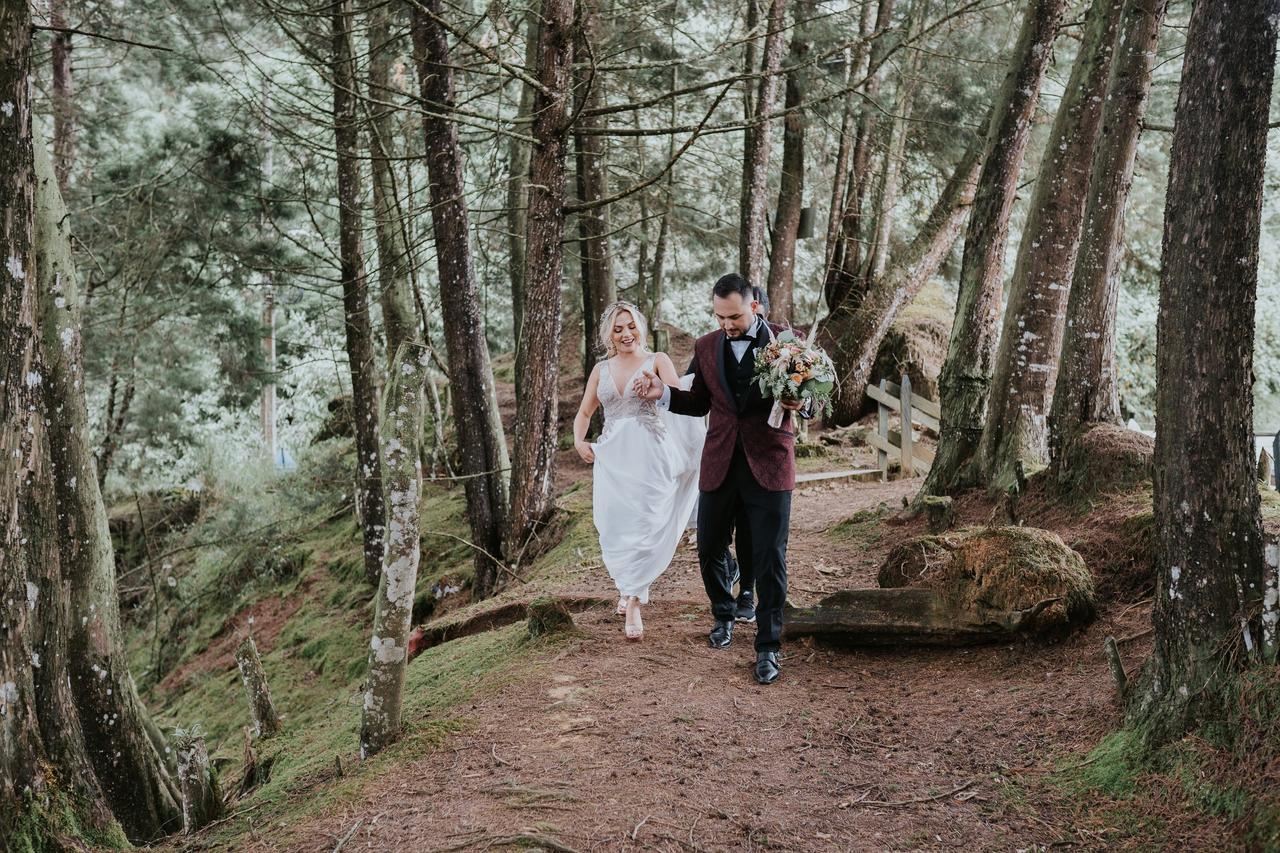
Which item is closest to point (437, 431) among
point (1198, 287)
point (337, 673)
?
point (337, 673)

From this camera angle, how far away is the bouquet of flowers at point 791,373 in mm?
5473

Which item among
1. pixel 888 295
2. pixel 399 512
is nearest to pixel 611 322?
pixel 399 512

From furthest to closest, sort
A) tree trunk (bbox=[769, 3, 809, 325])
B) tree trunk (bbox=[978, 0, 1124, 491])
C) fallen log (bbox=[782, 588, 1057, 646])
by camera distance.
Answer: tree trunk (bbox=[769, 3, 809, 325]), tree trunk (bbox=[978, 0, 1124, 491]), fallen log (bbox=[782, 588, 1057, 646])

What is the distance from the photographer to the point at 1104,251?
7625mm

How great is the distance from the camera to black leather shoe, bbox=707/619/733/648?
6.38 metres

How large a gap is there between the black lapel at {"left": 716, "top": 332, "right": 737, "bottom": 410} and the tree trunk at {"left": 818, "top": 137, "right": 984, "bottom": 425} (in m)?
10.1

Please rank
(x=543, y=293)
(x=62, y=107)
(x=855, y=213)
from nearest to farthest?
(x=543, y=293) → (x=62, y=107) → (x=855, y=213)

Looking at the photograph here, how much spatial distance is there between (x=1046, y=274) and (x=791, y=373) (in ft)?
13.2

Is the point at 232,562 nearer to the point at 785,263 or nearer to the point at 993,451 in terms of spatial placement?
the point at 785,263

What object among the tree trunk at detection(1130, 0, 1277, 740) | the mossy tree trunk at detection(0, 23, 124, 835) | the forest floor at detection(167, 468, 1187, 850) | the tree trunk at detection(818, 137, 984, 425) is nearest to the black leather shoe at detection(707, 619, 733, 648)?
the forest floor at detection(167, 468, 1187, 850)

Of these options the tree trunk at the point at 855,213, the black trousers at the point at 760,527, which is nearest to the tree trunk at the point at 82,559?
the black trousers at the point at 760,527

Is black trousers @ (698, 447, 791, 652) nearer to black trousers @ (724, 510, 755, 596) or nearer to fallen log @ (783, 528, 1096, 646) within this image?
black trousers @ (724, 510, 755, 596)

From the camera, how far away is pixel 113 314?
58.4 ft

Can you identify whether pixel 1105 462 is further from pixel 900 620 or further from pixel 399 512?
pixel 399 512
